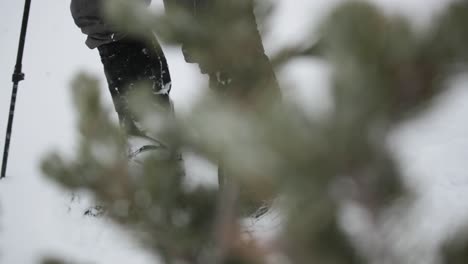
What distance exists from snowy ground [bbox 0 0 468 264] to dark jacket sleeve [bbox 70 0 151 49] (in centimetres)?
19

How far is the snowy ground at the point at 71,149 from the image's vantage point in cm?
36

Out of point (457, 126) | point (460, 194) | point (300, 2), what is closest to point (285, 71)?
point (460, 194)

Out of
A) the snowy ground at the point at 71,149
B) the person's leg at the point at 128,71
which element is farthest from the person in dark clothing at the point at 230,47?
the person's leg at the point at 128,71

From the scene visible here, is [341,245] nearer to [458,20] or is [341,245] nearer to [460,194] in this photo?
[458,20]

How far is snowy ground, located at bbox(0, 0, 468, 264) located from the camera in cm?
36

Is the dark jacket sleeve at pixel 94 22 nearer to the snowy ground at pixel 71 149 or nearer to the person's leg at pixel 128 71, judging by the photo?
the person's leg at pixel 128 71

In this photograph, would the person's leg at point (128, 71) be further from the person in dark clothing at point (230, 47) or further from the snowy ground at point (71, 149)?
the person in dark clothing at point (230, 47)

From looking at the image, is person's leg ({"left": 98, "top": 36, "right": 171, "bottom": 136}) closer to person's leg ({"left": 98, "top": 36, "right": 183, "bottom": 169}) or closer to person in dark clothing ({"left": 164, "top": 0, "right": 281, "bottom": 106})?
person's leg ({"left": 98, "top": 36, "right": 183, "bottom": 169})

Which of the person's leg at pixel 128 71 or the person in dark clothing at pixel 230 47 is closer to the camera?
the person in dark clothing at pixel 230 47

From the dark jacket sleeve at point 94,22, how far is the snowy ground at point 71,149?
19cm

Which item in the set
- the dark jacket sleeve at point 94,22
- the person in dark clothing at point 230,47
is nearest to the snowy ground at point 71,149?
the person in dark clothing at point 230,47

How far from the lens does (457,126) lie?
4.12 feet

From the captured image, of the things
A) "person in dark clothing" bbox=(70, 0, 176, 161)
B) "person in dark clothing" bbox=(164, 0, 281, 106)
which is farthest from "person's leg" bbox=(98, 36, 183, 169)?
"person in dark clothing" bbox=(164, 0, 281, 106)

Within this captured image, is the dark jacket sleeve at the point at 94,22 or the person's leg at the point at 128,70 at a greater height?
the dark jacket sleeve at the point at 94,22
